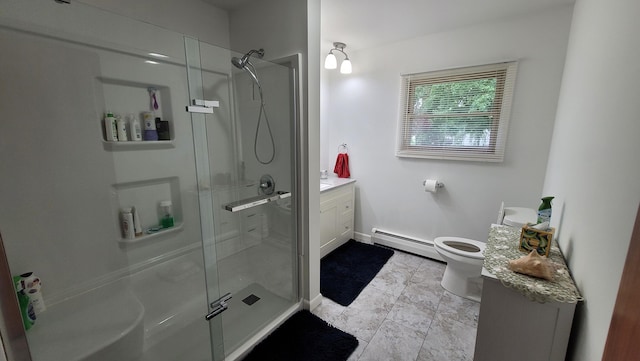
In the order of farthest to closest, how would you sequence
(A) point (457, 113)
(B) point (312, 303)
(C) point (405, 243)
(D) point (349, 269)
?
1. (C) point (405, 243)
2. (D) point (349, 269)
3. (A) point (457, 113)
4. (B) point (312, 303)

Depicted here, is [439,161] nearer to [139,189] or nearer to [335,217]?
[335,217]

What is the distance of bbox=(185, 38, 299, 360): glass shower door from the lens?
1.67 metres

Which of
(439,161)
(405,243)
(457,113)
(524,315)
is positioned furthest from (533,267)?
(405,243)

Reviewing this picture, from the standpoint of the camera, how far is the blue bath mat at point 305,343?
157cm

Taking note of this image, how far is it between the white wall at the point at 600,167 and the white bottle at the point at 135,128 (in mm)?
2424

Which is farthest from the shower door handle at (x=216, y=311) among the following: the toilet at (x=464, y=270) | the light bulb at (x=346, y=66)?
the light bulb at (x=346, y=66)

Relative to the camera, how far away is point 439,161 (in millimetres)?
2658

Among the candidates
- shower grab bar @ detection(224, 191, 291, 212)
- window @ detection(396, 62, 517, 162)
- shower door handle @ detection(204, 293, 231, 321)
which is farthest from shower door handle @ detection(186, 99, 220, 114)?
window @ detection(396, 62, 517, 162)

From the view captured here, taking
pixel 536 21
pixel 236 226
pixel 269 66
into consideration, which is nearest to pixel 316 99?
pixel 269 66

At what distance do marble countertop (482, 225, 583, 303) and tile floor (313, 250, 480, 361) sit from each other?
2.53 ft

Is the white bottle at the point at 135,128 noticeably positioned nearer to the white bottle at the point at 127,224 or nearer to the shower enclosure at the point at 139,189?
the shower enclosure at the point at 139,189

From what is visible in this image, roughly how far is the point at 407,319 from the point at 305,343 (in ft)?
2.70

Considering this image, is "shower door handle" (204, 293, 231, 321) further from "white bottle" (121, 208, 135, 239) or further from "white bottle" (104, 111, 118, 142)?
"white bottle" (104, 111, 118, 142)

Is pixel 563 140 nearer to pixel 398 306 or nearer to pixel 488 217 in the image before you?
pixel 488 217
